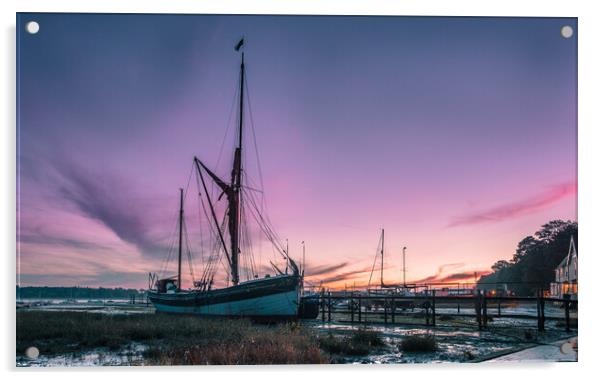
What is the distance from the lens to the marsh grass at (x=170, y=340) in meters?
9.45

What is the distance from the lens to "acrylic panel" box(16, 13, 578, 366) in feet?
31.9

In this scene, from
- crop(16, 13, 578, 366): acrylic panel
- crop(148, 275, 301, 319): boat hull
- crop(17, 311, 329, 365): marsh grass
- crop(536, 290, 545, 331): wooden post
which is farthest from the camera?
crop(536, 290, 545, 331): wooden post

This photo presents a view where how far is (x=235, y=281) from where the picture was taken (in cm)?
1538

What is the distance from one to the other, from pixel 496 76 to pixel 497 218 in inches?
101

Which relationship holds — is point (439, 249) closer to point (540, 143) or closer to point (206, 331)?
point (540, 143)

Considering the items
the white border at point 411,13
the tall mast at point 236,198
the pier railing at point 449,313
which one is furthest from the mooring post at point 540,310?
the tall mast at point 236,198

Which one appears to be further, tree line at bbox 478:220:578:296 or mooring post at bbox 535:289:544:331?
mooring post at bbox 535:289:544:331

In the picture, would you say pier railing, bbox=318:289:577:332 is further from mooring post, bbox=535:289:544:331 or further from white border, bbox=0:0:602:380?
white border, bbox=0:0:602:380

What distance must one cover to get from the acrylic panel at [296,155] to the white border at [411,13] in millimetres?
168

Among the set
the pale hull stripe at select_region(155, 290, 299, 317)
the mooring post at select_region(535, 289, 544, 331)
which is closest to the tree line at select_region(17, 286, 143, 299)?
the pale hull stripe at select_region(155, 290, 299, 317)

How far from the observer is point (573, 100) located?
10.0m

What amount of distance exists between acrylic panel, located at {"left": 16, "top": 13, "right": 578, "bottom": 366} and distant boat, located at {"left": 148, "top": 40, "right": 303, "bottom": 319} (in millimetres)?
133

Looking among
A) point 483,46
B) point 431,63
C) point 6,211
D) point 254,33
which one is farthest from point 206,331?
point 483,46

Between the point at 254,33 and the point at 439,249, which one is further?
the point at 439,249
